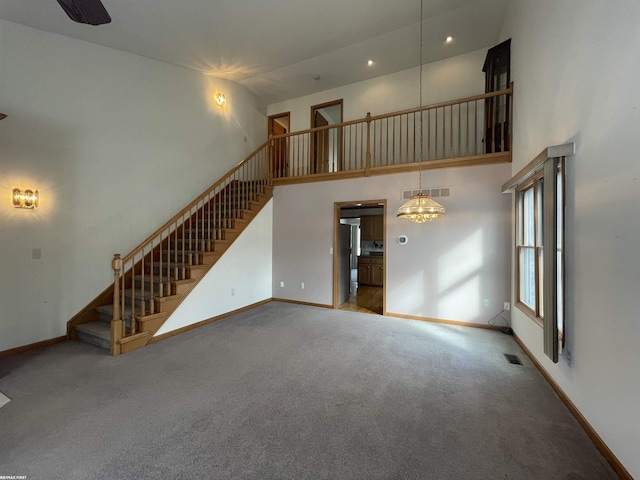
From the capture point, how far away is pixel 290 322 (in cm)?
434

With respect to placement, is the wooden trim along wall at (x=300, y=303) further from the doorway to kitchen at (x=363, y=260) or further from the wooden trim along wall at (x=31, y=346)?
the wooden trim along wall at (x=31, y=346)

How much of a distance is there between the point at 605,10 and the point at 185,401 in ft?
14.1

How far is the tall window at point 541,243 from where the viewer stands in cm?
219

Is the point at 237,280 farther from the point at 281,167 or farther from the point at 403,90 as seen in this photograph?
the point at 403,90

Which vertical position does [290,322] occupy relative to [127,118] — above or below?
below

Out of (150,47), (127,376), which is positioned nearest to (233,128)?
(150,47)

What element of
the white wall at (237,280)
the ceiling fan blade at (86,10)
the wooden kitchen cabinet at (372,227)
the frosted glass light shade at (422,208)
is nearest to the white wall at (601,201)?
the frosted glass light shade at (422,208)

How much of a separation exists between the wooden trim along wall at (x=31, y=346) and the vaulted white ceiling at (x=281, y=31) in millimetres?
3933

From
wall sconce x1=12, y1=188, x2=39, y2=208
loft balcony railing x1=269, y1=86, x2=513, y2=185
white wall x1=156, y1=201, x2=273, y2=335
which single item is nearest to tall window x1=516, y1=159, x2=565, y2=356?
loft balcony railing x1=269, y1=86, x2=513, y2=185

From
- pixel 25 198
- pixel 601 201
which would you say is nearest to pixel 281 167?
pixel 25 198

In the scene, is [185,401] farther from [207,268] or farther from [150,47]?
[150,47]

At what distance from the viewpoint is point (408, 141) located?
5.27m

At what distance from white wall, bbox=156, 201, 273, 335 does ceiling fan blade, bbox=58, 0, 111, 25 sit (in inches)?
127

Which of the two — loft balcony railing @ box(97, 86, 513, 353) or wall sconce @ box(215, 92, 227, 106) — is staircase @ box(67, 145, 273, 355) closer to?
loft balcony railing @ box(97, 86, 513, 353)
